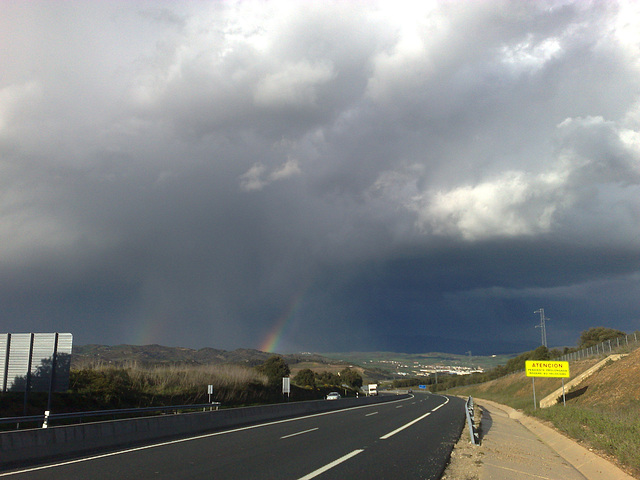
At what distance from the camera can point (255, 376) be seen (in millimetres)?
62375

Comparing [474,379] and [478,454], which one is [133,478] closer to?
[478,454]

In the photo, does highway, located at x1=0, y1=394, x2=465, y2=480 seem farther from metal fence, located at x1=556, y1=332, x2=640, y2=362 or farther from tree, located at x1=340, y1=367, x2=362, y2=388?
tree, located at x1=340, y1=367, x2=362, y2=388

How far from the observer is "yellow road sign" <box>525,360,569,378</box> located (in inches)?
1525

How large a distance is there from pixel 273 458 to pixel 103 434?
6.01m

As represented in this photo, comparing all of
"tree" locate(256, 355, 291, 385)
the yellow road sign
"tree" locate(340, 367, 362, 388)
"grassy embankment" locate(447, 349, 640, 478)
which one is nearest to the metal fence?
→ "grassy embankment" locate(447, 349, 640, 478)

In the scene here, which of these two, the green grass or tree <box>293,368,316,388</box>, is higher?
the green grass

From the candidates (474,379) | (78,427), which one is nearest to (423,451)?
(78,427)

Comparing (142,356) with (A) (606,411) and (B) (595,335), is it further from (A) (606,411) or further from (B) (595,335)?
(A) (606,411)

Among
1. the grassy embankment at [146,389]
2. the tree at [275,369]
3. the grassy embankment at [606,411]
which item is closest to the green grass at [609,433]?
the grassy embankment at [606,411]

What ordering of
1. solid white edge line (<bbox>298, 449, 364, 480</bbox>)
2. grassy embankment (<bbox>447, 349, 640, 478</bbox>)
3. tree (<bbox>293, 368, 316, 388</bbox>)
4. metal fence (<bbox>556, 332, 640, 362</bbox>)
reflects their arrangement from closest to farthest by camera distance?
solid white edge line (<bbox>298, 449, 364, 480</bbox>) → grassy embankment (<bbox>447, 349, 640, 478</bbox>) → metal fence (<bbox>556, 332, 640, 362</bbox>) → tree (<bbox>293, 368, 316, 388</bbox>)

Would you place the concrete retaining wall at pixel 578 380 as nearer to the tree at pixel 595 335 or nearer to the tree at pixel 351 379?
the tree at pixel 595 335

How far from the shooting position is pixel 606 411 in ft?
83.3

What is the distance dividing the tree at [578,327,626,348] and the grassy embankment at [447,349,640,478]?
45062 mm

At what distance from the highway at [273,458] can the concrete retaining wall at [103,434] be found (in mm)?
945
